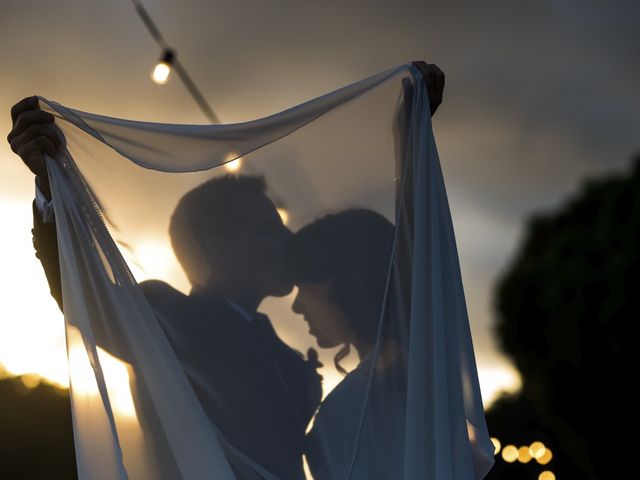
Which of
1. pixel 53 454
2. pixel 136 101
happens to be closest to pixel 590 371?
pixel 136 101

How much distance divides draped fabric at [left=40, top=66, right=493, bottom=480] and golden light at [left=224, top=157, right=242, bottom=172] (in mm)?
15

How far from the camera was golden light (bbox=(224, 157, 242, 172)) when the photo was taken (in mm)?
2852

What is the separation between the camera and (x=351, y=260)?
2.83 m

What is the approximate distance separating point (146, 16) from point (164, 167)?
5967 millimetres

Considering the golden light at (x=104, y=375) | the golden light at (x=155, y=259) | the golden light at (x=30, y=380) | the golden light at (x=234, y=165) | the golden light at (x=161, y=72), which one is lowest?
the golden light at (x=104, y=375)

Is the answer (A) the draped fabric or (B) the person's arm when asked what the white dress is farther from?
(B) the person's arm

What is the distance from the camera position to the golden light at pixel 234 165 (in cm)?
285

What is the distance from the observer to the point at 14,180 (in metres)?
4.41

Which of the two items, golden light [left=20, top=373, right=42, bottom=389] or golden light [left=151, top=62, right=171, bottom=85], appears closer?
golden light [left=151, top=62, right=171, bottom=85]

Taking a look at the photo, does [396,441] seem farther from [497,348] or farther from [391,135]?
[497,348]

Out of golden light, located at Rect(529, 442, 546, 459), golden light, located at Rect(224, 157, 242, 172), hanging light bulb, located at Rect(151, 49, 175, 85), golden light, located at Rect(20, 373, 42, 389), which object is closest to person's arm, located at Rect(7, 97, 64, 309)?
golden light, located at Rect(224, 157, 242, 172)

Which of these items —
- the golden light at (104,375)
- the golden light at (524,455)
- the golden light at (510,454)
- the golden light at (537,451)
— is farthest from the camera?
the golden light at (537,451)

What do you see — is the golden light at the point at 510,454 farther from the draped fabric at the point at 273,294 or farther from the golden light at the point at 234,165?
the golden light at the point at 234,165

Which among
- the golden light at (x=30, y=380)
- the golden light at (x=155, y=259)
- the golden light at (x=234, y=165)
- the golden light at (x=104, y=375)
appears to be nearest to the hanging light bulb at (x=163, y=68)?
the golden light at (x=234, y=165)
